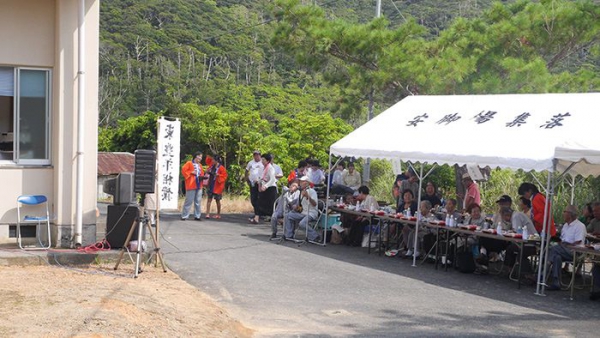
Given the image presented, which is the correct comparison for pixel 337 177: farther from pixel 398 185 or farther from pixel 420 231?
pixel 420 231

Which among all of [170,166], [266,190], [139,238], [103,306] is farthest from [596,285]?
[266,190]

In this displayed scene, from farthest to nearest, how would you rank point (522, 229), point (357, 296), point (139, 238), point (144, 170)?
point (522, 229)
point (144, 170)
point (139, 238)
point (357, 296)

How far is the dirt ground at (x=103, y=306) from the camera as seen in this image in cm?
766

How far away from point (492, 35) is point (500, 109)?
5973 millimetres

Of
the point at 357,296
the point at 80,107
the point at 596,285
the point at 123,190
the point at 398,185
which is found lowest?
the point at 357,296

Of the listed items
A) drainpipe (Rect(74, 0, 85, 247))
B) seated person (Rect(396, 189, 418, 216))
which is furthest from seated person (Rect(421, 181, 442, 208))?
drainpipe (Rect(74, 0, 85, 247))

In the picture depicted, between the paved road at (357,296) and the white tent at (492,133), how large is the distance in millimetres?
1832

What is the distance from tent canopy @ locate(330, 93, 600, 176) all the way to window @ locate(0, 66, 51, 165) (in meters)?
5.64

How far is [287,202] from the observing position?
16016 millimetres

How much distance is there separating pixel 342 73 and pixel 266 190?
4239 millimetres

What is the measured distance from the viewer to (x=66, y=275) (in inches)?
422

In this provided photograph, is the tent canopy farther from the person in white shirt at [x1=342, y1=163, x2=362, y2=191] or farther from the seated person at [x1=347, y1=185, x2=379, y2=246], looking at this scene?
the person in white shirt at [x1=342, y1=163, x2=362, y2=191]

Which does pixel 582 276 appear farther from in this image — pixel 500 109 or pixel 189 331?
pixel 189 331

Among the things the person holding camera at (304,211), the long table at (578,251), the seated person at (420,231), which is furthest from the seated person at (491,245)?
the person holding camera at (304,211)
